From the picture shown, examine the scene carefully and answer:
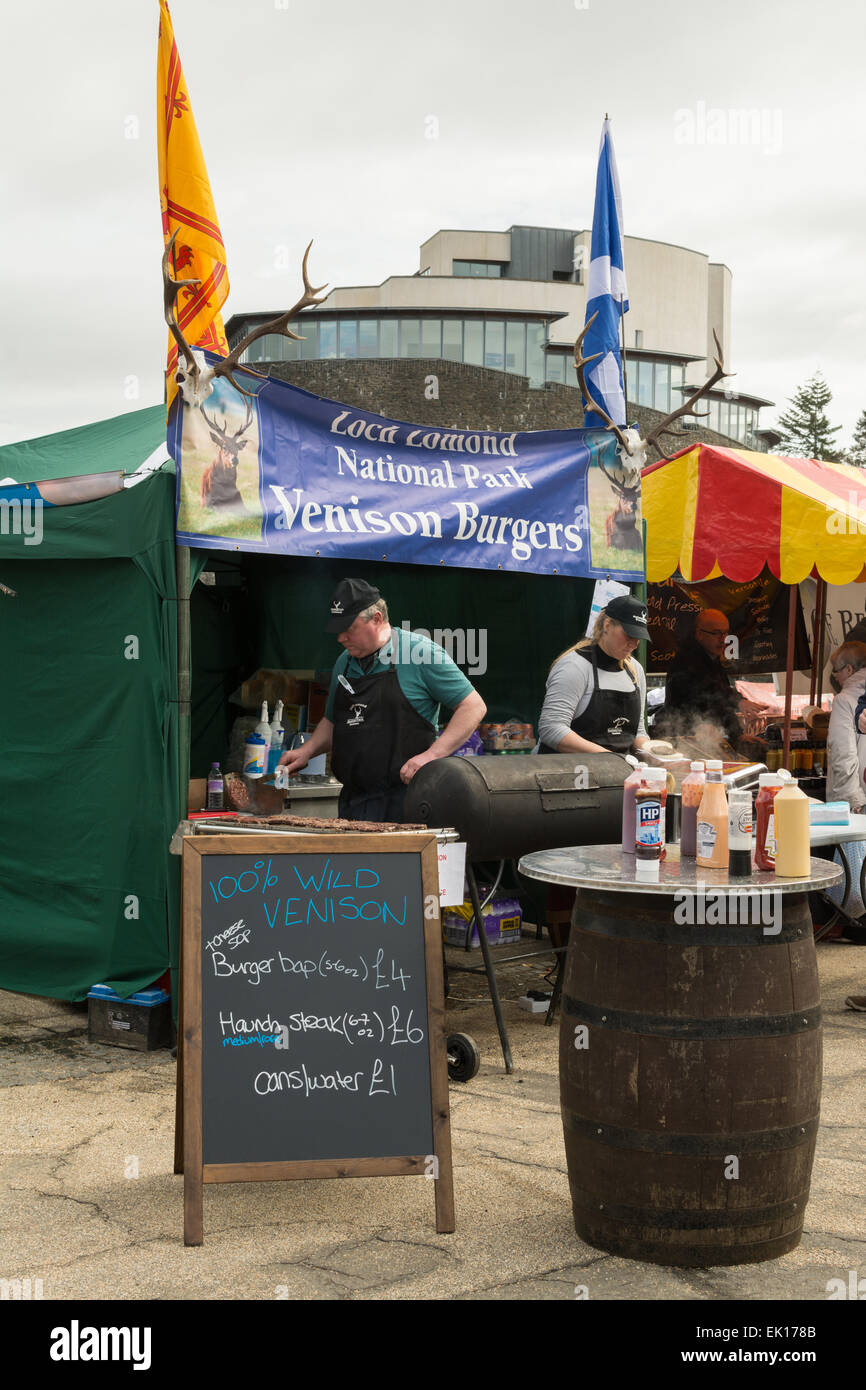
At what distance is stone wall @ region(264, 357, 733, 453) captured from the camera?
38438 mm

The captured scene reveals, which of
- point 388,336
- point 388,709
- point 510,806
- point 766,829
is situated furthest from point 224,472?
point 388,336

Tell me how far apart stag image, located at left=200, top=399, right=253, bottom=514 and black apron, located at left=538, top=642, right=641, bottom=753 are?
2001 millimetres

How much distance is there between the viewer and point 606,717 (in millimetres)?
6645

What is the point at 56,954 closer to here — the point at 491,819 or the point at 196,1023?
the point at 491,819

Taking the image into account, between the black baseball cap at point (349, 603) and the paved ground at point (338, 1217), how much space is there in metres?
2.10

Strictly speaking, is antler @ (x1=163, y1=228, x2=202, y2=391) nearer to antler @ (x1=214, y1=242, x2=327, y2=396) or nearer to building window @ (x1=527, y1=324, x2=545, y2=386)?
antler @ (x1=214, y1=242, x2=327, y2=396)

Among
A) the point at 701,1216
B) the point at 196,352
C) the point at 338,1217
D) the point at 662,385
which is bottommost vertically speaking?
the point at 338,1217

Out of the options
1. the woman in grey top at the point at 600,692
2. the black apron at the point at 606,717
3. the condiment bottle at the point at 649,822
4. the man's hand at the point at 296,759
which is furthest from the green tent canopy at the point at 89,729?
the condiment bottle at the point at 649,822

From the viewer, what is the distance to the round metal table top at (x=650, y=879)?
349 cm

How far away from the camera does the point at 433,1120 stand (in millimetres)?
3826

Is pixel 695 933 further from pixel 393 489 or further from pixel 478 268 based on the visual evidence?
pixel 478 268

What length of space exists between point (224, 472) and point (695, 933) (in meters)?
3.41

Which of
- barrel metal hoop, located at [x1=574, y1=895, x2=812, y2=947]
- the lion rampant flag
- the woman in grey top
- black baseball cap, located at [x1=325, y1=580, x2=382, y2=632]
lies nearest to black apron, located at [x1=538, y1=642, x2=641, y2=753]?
the woman in grey top

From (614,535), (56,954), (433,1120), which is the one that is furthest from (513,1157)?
(614,535)
